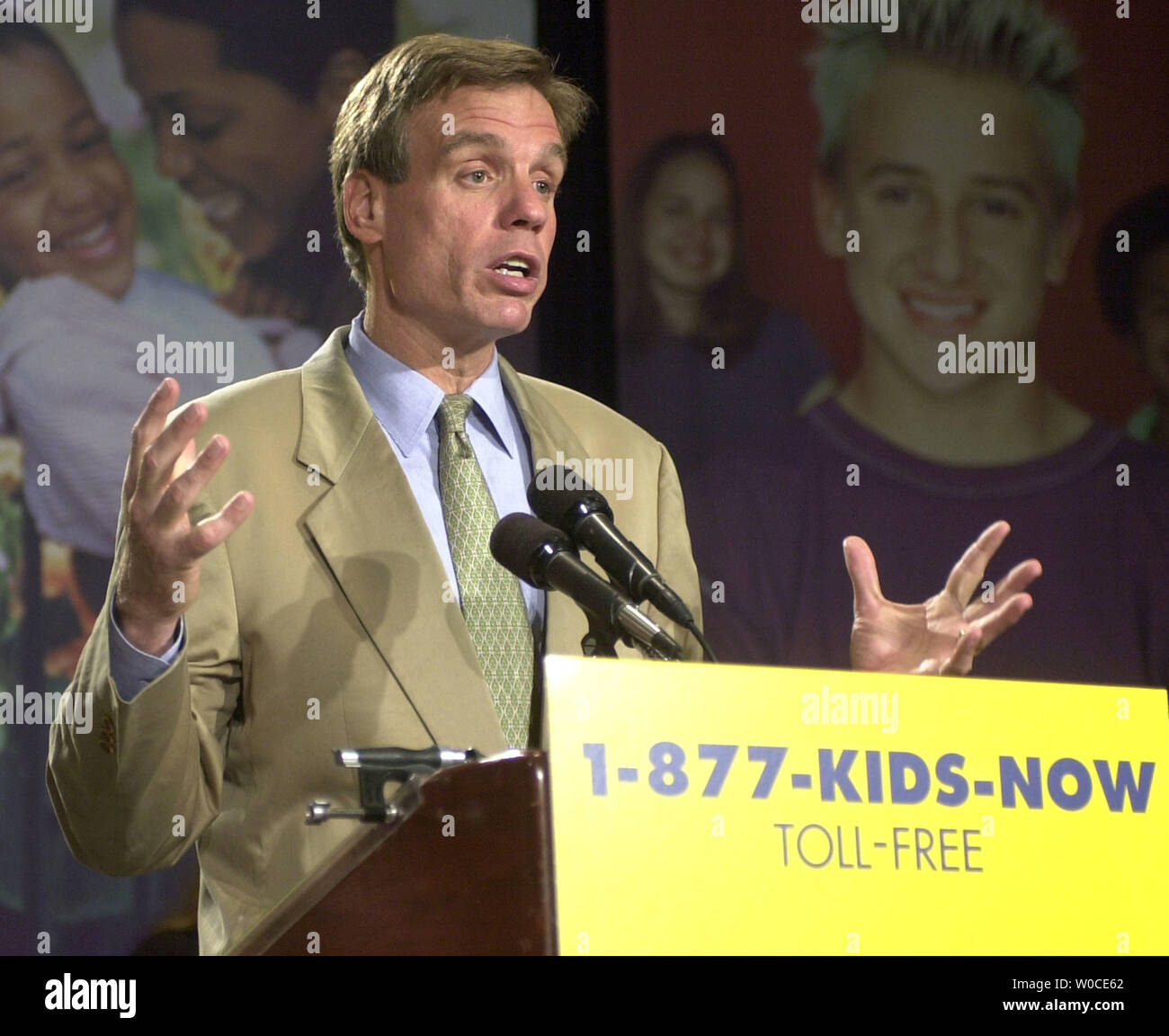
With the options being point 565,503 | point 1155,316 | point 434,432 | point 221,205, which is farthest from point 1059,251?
point 565,503

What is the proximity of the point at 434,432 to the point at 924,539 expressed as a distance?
1811 millimetres

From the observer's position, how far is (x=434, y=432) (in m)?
1.94

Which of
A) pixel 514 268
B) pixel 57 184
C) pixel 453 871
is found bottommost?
pixel 453 871

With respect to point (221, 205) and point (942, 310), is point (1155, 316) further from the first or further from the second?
point (221, 205)

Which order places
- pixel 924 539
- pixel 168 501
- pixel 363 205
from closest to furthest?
pixel 168 501, pixel 363 205, pixel 924 539

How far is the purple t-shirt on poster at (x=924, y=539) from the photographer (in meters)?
3.34

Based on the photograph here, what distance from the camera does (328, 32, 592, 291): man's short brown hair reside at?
201 centimetres

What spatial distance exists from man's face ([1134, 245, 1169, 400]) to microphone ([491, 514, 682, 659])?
260cm

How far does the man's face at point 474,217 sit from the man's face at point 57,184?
1.48 metres

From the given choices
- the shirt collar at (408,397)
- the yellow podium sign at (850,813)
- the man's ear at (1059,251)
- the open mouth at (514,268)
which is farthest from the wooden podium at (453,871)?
the man's ear at (1059,251)

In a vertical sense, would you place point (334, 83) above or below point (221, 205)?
above
